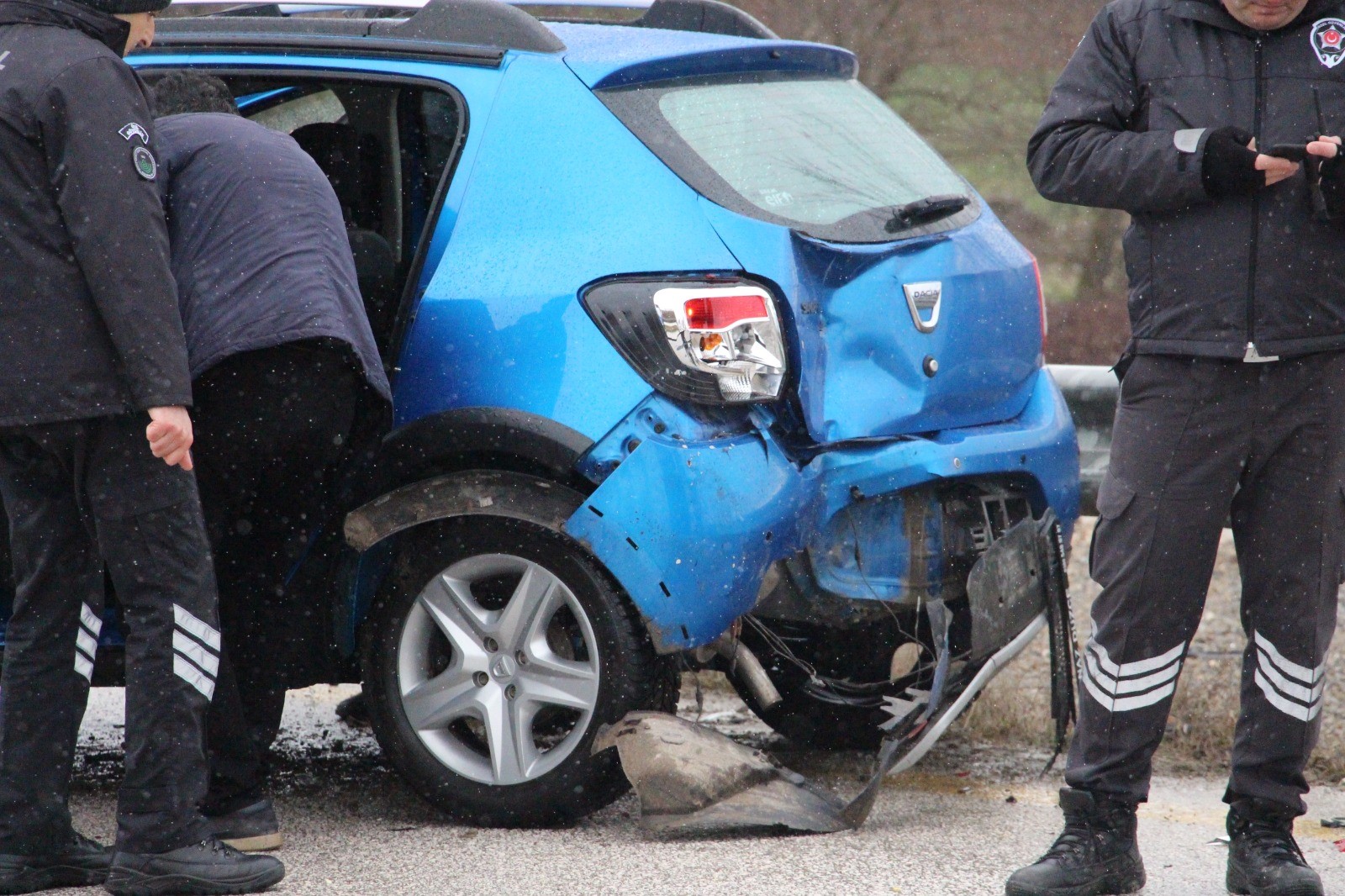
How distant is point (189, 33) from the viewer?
442 centimetres

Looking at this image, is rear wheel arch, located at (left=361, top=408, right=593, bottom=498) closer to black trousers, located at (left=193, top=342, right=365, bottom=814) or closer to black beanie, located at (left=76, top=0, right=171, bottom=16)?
black trousers, located at (left=193, top=342, right=365, bottom=814)

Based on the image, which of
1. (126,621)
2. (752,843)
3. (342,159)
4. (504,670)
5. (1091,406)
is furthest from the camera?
(1091,406)

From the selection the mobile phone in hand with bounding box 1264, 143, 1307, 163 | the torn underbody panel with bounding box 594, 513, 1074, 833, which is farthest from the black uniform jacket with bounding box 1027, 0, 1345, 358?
the torn underbody panel with bounding box 594, 513, 1074, 833

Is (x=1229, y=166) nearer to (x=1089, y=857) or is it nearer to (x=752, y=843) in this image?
(x=1089, y=857)

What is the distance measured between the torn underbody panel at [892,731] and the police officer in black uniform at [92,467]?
0.84 m

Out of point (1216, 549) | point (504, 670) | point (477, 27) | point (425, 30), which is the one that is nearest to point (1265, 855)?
point (1216, 549)

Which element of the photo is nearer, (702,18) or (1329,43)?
(1329,43)

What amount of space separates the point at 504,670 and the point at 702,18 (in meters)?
1.82

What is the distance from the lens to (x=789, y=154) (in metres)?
4.10

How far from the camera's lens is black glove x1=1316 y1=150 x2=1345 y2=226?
3.27 m

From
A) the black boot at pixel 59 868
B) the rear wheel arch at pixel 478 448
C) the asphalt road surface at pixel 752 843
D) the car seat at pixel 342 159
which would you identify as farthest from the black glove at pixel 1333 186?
the black boot at pixel 59 868

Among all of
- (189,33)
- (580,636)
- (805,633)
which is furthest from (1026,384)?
(189,33)

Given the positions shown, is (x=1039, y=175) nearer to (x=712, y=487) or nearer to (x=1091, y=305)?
(x=712, y=487)

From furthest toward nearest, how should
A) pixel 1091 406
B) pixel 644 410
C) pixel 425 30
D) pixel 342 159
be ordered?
pixel 1091 406
pixel 342 159
pixel 425 30
pixel 644 410
